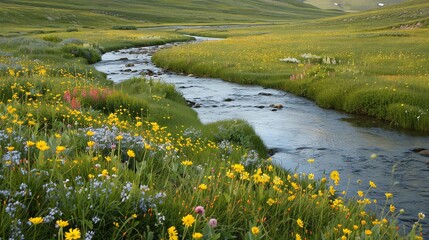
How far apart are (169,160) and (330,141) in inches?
355

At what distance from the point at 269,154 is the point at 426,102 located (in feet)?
27.8

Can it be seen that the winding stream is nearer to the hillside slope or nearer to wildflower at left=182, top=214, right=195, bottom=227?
wildflower at left=182, top=214, right=195, bottom=227

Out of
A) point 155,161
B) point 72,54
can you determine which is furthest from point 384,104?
point 72,54

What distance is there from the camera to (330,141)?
1362 centimetres

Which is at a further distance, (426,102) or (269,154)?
(426,102)

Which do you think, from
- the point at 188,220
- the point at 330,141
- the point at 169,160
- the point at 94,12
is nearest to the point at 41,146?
the point at 188,220

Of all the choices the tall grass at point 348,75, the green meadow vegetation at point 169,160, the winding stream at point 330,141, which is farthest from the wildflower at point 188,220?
the tall grass at point 348,75

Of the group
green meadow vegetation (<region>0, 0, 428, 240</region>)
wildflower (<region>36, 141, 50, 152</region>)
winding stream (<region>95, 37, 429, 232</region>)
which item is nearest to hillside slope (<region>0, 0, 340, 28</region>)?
green meadow vegetation (<region>0, 0, 428, 240</region>)

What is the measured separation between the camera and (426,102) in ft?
54.9

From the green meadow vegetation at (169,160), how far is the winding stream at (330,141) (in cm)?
61

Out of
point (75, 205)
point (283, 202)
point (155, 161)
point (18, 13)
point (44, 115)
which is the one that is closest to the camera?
point (75, 205)

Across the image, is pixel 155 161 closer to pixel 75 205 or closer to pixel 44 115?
pixel 75 205

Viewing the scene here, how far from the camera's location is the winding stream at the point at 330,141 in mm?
9680

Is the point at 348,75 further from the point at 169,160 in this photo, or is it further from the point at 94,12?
the point at 94,12
